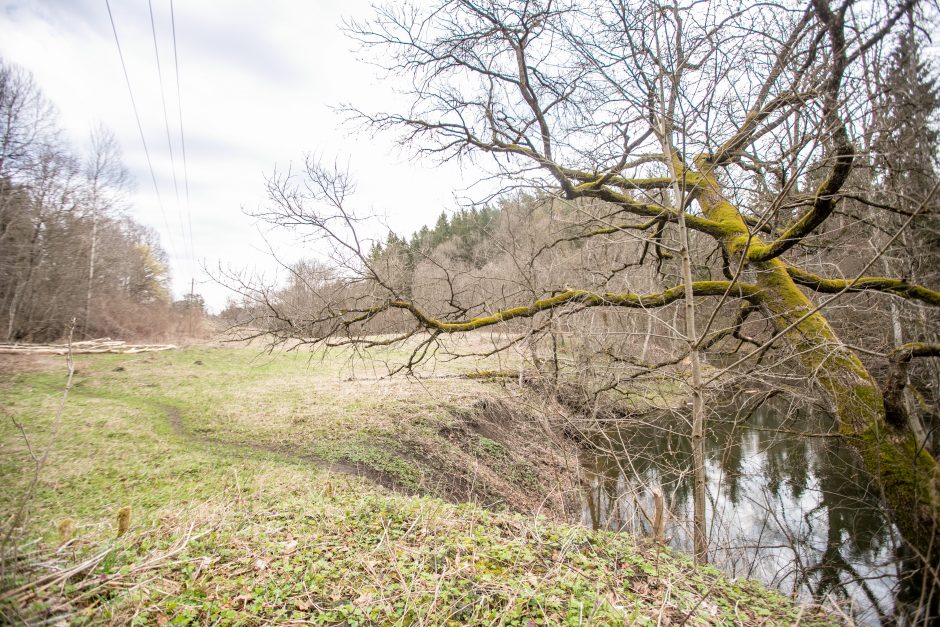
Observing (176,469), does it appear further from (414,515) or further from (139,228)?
(139,228)

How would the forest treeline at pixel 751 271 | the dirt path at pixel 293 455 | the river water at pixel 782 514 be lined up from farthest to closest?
the dirt path at pixel 293 455
the river water at pixel 782 514
the forest treeline at pixel 751 271

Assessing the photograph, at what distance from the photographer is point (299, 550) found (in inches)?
124

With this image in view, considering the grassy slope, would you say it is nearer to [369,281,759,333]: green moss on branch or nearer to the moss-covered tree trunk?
the moss-covered tree trunk

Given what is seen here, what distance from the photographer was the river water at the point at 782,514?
13.9 feet

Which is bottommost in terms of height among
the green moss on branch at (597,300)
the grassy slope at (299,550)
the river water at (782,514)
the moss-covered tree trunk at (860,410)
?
the river water at (782,514)

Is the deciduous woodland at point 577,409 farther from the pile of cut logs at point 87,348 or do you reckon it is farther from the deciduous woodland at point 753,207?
the pile of cut logs at point 87,348

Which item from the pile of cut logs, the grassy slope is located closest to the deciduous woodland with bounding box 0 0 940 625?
the grassy slope

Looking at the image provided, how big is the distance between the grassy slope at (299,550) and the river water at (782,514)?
91 cm

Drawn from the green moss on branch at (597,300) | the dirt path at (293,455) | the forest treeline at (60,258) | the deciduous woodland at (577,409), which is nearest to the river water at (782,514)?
the deciduous woodland at (577,409)

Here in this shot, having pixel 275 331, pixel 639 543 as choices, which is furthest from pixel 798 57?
pixel 275 331

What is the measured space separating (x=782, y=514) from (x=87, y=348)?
74.5 feet

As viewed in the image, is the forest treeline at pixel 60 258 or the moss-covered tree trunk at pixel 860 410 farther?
the forest treeline at pixel 60 258

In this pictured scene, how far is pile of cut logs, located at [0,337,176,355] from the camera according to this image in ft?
44.8

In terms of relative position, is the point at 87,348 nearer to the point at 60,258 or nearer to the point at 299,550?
the point at 60,258
